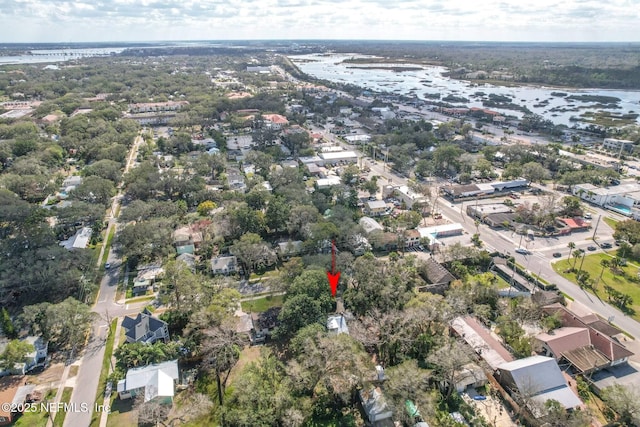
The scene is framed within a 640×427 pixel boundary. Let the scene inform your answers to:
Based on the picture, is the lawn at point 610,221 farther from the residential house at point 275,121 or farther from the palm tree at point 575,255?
the residential house at point 275,121

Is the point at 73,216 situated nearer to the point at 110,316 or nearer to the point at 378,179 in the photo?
the point at 110,316

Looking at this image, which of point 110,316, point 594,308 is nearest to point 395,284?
point 594,308

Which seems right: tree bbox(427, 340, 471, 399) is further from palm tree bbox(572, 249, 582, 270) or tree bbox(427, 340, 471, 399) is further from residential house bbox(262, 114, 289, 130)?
residential house bbox(262, 114, 289, 130)

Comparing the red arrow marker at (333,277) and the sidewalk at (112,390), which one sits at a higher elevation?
the red arrow marker at (333,277)

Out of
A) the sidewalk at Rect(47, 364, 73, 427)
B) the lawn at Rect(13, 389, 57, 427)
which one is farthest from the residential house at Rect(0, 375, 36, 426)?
the sidewalk at Rect(47, 364, 73, 427)

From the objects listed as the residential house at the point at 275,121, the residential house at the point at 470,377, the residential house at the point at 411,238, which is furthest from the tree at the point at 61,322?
the residential house at the point at 275,121

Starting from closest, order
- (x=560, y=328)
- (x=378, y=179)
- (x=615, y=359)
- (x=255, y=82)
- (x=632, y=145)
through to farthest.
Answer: (x=615, y=359), (x=560, y=328), (x=378, y=179), (x=632, y=145), (x=255, y=82)
